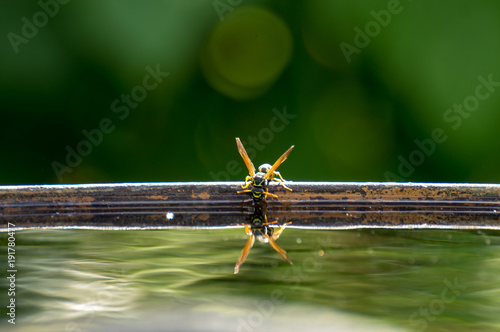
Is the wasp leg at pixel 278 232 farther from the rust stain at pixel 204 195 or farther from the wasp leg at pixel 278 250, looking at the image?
the rust stain at pixel 204 195

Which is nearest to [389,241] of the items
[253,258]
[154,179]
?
[253,258]

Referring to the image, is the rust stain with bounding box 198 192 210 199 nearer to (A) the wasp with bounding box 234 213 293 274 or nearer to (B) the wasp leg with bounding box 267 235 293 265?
(A) the wasp with bounding box 234 213 293 274

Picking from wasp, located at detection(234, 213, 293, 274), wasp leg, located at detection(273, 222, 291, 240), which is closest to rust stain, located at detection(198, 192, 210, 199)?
wasp, located at detection(234, 213, 293, 274)

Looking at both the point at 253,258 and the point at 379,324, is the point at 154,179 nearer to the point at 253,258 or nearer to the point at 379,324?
the point at 253,258

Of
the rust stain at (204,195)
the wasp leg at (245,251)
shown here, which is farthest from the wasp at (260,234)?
the rust stain at (204,195)

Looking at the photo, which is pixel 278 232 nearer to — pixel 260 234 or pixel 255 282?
pixel 260 234
